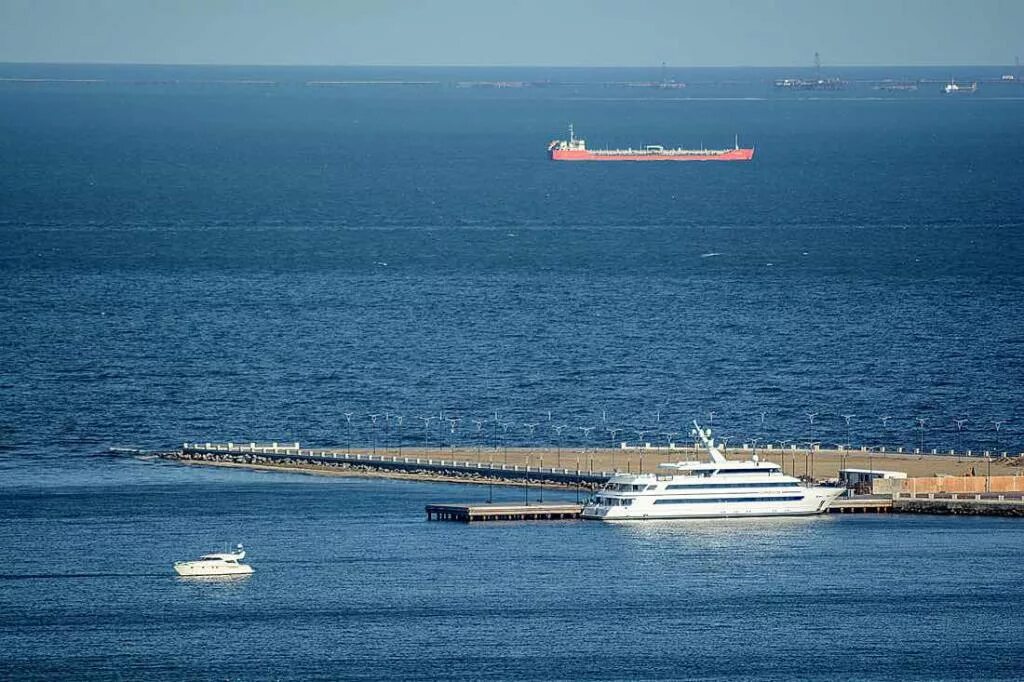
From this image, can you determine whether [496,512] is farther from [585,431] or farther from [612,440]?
[585,431]

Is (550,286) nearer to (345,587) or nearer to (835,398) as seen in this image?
(835,398)

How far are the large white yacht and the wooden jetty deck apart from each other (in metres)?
1.59

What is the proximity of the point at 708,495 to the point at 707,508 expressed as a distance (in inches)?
26.0

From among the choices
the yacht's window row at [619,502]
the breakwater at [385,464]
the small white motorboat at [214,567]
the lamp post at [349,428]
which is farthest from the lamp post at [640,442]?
the small white motorboat at [214,567]

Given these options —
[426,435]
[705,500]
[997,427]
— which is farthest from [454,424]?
[997,427]

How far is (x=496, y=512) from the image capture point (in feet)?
373

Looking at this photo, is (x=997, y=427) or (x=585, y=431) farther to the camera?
(x=997, y=427)

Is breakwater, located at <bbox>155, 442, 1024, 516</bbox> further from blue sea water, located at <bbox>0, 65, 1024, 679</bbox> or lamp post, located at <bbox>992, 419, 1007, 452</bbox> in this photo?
lamp post, located at <bbox>992, 419, 1007, 452</bbox>

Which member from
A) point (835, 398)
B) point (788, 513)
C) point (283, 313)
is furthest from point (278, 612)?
point (283, 313)

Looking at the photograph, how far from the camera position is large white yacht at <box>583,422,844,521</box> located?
11450cm

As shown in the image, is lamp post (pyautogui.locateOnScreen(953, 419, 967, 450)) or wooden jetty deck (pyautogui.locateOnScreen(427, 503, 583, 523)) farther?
lamp post (pyautogui.locateOnScreen(953, 419, 967, 450))

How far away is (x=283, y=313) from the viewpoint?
183125 mm

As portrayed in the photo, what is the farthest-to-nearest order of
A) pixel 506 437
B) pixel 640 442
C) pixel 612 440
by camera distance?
pixel 506 437 < pixel 612 440 < pixel 640 442

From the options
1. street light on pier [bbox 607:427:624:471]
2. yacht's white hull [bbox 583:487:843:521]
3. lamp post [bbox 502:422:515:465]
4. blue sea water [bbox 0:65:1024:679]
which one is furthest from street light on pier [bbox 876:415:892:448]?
lamp post [bbox 502:422:515:465]
